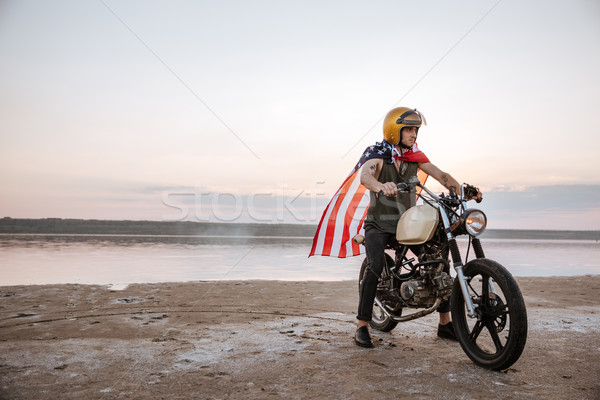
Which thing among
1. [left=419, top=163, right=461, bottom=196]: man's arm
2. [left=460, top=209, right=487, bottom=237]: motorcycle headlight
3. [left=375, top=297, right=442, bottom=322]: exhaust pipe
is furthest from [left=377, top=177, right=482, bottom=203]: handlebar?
[left=375, top=297, right=442, bottom=322]: exhaust pipe

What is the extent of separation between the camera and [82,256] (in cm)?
1186

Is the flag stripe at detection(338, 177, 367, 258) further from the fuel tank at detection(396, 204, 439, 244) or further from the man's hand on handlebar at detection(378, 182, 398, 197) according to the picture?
the man's hand on handlebar at detection(378, 182, 398, 197)

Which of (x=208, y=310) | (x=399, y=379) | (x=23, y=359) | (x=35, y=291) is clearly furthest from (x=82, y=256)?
(x=399, y=379)

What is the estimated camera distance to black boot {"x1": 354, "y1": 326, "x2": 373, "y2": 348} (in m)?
3.64

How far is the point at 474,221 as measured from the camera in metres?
3.15

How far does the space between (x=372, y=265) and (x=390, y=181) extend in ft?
2.56

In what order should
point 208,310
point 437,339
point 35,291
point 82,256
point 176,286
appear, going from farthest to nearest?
point 82,256
point 176,286
point 35,291
point 208,310
point 437,339

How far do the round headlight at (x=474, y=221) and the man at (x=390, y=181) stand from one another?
0.70 meters

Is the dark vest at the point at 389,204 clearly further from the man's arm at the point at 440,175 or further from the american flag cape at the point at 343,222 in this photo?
the american flag cape at the point at 343,222

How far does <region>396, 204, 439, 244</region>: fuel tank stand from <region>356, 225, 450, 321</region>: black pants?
23 cm

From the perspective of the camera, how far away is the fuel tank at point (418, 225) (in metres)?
3.42

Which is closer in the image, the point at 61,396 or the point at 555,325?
the point at 61,396

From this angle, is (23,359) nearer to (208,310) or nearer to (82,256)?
Answer: (208,310)

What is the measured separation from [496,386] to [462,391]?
0.85 ft
